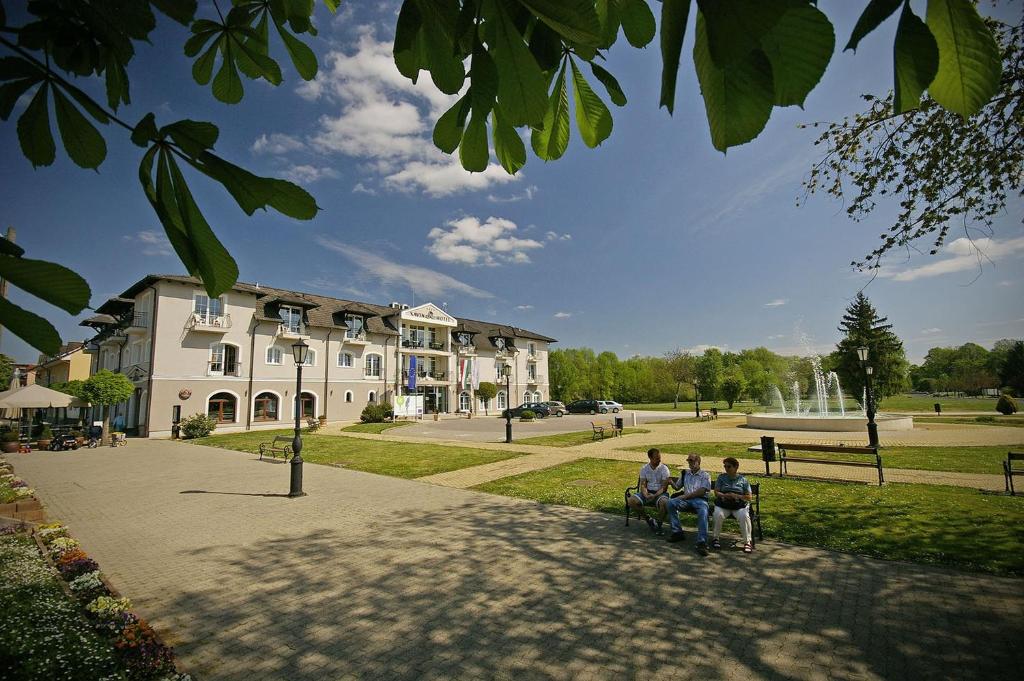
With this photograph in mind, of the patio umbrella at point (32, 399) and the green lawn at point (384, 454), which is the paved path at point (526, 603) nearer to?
the green lawn at point (384, 454)

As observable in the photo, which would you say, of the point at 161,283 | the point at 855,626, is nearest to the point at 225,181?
the point at 855,626

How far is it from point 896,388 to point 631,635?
67945 mm

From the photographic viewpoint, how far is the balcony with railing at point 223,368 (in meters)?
28.8

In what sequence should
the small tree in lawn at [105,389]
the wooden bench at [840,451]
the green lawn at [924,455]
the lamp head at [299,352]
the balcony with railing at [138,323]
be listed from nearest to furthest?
the wooden bench at [840,451] < the lamp head at [299,352] < the green lawn at [924,455] < the small tree in lawn at [105,389] < the balcony with railing at [138,323]

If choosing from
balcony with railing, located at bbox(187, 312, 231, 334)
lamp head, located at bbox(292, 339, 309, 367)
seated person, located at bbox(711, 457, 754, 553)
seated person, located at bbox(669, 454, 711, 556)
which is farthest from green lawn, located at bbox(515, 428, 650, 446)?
balcony with railing, located at bbox(187, 312, 231, 334)

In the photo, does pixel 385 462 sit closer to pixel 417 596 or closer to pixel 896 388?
pixel 417 596

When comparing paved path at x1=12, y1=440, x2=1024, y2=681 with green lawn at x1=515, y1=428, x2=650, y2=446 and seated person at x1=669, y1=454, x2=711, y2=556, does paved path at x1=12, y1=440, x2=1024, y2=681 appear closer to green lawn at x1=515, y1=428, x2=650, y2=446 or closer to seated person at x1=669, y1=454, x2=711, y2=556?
seated person at x1=669, y1=454, x2=711, y2=556

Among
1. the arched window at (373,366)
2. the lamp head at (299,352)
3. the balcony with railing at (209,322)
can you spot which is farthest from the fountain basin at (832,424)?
the balcony with railing at (209,322)

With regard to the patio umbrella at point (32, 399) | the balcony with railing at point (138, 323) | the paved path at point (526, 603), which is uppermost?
the balcony with railing at point (138, 323)

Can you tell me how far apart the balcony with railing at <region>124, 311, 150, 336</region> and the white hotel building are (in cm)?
8

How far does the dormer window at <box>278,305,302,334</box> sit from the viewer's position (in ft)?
108

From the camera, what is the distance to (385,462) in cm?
1628

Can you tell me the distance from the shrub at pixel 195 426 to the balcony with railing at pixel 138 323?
6612 mm

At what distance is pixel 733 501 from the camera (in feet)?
23.2
